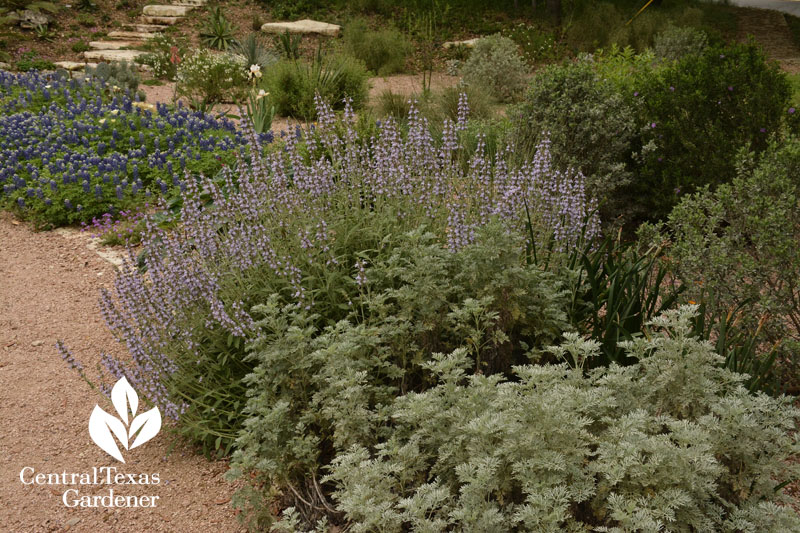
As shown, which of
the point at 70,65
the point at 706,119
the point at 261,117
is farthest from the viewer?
the point at 70,65

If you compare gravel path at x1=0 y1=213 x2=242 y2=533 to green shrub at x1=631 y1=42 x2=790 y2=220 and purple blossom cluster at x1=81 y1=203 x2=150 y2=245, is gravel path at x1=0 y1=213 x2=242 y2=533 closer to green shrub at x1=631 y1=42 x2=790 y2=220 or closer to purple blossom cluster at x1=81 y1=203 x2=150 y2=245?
purple blossom cluster at x1=81 y1=203 x2=150 y2=245

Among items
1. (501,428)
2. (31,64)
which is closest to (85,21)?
(31,64)

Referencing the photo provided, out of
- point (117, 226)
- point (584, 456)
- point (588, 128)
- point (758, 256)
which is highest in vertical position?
point (588, 128)

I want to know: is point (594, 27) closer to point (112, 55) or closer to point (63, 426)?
point (112, 55)

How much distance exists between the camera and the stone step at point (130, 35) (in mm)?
14844

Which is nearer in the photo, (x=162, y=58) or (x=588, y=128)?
(x=588, y=128)

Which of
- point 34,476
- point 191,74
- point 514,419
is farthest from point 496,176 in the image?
point 191,74

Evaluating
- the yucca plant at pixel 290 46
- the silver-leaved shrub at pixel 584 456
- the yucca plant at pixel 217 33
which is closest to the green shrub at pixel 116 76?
the yucca plant at pixel 290 46

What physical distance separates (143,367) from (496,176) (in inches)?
92.4

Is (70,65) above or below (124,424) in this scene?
above

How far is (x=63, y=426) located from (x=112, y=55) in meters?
11.4

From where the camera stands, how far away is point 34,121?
7676 millimetres

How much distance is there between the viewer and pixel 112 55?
43.3 feet

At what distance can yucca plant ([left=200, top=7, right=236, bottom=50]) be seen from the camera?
50.1 ft
